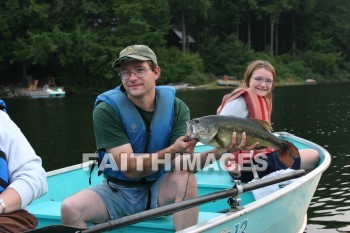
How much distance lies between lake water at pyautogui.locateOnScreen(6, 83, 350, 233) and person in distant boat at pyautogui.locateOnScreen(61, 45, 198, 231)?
3.05 m

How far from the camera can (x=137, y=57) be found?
12.2 feet

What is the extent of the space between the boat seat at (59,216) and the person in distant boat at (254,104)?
1129 mm

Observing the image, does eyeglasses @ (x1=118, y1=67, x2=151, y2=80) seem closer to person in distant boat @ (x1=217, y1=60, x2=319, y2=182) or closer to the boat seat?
the boat seat

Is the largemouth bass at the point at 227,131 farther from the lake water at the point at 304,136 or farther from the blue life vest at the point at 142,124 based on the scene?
the lake water at the point at 304,136

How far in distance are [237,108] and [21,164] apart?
2.73 metres

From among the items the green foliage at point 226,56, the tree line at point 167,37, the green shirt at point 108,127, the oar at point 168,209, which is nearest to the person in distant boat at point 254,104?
the oar at point 168,209

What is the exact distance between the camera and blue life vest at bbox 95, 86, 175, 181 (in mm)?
3871

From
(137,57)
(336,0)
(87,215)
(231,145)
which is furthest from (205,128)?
(336,0)

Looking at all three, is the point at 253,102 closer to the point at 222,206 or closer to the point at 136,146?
the point at 222,206

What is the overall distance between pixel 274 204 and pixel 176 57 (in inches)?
Result: 1557

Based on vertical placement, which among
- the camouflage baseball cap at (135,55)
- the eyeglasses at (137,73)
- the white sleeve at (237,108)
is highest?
the camouflage baseball cap at (135,55)

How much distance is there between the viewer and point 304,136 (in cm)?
1387

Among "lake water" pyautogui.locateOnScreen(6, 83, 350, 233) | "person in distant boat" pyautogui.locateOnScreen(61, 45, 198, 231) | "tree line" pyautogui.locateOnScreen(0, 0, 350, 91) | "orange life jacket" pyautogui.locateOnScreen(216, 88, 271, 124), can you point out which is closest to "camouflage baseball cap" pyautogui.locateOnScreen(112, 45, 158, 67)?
"person in distant boat" pyautogui.locateOnScreen(61, 45, 198, 231)

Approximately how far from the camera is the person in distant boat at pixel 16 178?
281 centimetres
